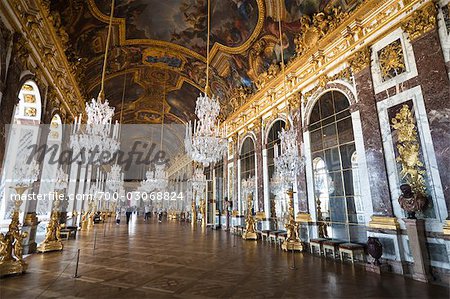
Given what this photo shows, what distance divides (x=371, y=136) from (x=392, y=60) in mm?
1794

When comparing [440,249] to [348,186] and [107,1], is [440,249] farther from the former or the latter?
[107,1]

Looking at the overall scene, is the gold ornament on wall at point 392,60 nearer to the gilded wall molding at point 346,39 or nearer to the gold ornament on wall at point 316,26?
the gilded wall molding at point 346,39

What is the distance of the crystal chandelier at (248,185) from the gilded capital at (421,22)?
7.68 meters

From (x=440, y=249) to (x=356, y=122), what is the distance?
3.22 metres

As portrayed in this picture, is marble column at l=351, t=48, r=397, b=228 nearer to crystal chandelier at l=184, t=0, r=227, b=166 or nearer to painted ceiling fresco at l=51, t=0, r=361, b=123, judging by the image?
painted ceiling fresco at l=51, t=0, r=361, b=123

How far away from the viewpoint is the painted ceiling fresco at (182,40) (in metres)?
8.41

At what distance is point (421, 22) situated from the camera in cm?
495

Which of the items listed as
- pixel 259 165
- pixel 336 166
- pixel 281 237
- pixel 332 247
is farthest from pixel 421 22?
pixel 259 165

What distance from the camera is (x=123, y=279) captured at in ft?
13.3

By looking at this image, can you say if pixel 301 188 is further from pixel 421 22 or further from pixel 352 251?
pixel 421 22

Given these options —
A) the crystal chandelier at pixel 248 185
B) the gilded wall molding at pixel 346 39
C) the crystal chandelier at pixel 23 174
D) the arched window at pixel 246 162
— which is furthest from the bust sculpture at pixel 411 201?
the crystal chandelier at pixel 23 174

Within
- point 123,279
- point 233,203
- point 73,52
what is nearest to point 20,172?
point 123,279

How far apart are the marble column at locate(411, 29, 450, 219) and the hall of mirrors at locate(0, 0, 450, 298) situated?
2 centimetres

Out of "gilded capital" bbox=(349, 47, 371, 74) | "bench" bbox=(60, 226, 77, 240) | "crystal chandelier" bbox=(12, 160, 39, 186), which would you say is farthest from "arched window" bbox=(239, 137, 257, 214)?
"crystal chandelier" bbox=(12, 160, 39, 186)
